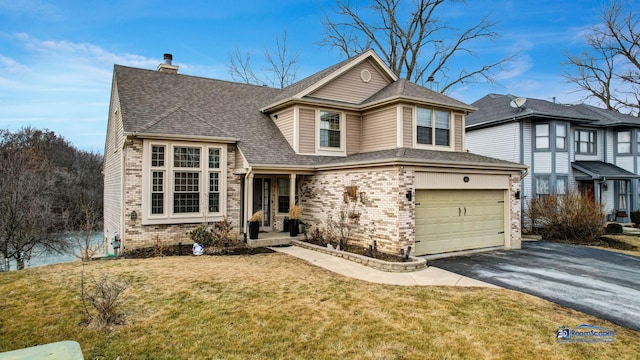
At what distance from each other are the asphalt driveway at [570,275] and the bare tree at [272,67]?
21.3 meters

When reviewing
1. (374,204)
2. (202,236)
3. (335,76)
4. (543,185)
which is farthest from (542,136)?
(202,236)

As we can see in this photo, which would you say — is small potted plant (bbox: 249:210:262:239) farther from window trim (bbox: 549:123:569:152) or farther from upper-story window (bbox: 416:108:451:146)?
window trim (bbox: 549:123:569:152)

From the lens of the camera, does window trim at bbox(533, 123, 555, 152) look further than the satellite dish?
Yes

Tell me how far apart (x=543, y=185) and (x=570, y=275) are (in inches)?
474

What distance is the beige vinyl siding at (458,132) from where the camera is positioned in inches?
539

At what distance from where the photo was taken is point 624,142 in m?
21.3

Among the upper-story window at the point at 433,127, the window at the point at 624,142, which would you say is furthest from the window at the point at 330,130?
the window at the point at 624,142

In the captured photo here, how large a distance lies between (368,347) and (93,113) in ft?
84.3

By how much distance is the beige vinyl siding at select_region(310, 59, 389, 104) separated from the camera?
14.2m

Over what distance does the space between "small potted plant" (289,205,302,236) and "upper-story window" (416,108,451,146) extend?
16.3 feet

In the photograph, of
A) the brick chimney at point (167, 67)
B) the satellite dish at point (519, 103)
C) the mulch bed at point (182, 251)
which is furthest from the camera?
the satellite dish at point (519, 103)

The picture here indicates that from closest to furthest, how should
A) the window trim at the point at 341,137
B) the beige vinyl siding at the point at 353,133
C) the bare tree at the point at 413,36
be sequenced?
the window trim at the point at 341,137 < the beige vinyl siding at the point at 353,133 < the bare tree at the point at 413,36

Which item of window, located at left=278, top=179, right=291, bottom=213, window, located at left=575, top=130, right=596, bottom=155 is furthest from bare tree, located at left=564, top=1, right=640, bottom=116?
window, located at left=278, top=179, right=291, bottom=213

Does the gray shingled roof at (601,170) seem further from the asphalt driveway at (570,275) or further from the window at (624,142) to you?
the asphalt driveway at (570,275)
